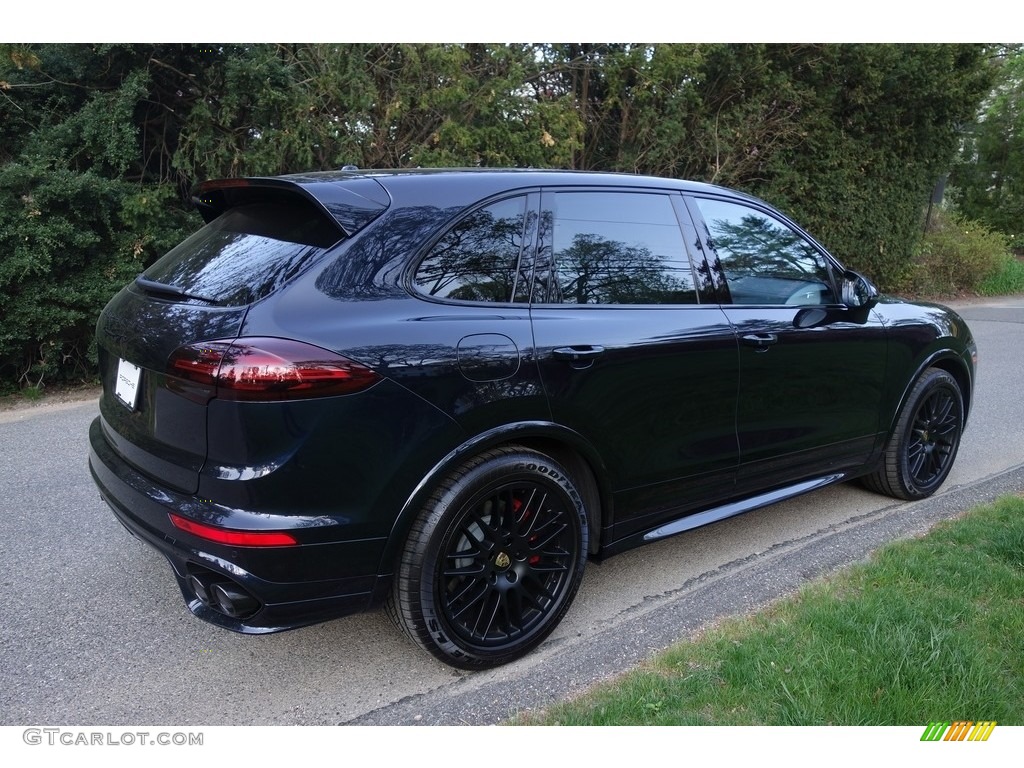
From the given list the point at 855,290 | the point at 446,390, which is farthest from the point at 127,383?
the point at 855,290

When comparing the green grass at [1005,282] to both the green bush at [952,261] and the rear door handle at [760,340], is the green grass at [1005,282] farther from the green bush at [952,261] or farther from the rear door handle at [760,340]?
the rear door handle at [760,340]

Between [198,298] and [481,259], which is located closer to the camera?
[198,298]

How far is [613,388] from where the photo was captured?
2.97 meters

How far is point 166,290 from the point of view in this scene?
8.95ft

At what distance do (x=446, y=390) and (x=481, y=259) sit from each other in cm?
54

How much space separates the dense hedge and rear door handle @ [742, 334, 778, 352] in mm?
5213

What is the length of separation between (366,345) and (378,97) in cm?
608

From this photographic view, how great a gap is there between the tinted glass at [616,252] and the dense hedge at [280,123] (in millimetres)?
4940

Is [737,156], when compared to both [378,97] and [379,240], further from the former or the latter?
[379,240]

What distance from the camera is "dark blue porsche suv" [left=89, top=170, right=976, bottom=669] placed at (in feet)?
7.73

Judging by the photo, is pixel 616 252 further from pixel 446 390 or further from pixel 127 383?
pixel 127 383

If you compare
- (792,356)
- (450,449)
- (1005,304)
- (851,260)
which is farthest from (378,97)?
(1005,304)

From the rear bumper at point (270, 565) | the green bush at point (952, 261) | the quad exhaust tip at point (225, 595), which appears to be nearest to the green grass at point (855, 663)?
the rear bumper at point (270, 565)
